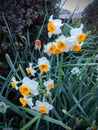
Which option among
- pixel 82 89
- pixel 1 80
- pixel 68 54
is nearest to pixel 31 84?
pixel 82 89

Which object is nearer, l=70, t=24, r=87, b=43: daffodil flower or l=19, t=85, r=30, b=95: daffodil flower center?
l=19, t=85, r=30, b=95: daffodil flower center


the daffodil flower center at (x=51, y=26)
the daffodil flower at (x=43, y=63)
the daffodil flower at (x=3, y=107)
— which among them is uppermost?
the daffodil flower center at (x=51, y=26)

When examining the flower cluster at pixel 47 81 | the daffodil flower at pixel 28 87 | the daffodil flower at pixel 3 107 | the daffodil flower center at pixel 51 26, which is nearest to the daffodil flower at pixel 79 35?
the flower cluster at pixel 47 81

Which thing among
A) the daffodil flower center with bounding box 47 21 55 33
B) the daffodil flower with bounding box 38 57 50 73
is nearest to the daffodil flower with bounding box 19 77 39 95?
the daffodil flower with bounding box 38 57 50 73

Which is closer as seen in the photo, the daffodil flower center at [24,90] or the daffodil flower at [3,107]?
the daffodil flower center at [24,90]

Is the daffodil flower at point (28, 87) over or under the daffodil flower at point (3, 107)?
over

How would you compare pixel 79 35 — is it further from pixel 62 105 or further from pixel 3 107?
pixel 3 107

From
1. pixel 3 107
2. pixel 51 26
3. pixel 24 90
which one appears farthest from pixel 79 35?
pixel 3 107

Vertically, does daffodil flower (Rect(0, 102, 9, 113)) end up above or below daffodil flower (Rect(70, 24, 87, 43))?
below

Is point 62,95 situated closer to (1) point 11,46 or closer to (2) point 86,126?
(2) point 86,126

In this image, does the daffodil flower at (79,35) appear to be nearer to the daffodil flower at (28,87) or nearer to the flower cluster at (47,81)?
the flower cluster at (47,81)

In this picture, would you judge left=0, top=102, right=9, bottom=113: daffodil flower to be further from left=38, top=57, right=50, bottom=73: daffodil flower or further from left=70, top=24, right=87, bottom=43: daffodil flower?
left=70, top=24, right=87, bottom=43: daffodil flower

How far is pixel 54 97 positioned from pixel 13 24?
25.8 inches

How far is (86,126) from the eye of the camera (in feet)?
5.74
